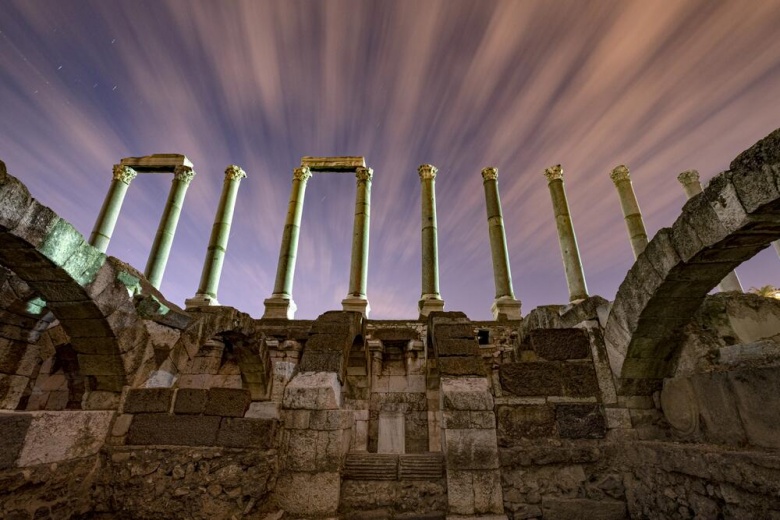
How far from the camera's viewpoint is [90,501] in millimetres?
4020

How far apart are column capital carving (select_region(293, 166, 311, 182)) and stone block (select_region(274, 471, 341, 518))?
15.4m

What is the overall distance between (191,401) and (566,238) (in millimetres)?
14943

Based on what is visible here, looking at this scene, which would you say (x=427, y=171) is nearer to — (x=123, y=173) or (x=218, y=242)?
(x=218, y=242)

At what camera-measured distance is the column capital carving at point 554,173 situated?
1592 cm

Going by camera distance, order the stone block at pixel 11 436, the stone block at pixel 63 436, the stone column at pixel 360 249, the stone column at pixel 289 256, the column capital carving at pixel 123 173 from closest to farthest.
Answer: the stone block at pixel 11 436, the stone block at pixel 63 436, the stone column at pixel 360 249, the stone column at pixel 289 256, the column capital carving at pixel 123 173

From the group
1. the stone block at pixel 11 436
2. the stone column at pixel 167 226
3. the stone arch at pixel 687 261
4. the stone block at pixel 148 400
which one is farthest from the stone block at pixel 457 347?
the stone column at pixel 167 226

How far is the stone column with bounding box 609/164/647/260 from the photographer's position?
1501cm

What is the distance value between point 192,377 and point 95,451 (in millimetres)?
5556

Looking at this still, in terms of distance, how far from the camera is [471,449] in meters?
3.86

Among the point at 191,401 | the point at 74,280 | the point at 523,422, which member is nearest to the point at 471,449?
the point at 523,422

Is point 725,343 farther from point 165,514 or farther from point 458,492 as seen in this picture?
point 165,514

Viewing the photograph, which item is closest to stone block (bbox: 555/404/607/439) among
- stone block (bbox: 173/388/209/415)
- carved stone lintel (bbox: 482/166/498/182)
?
stone block (bbox: 173/388/209/415)

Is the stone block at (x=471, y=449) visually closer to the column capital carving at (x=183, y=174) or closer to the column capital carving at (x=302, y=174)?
the column capital carving at (x=302, y=174)

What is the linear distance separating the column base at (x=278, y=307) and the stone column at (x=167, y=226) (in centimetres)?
517
